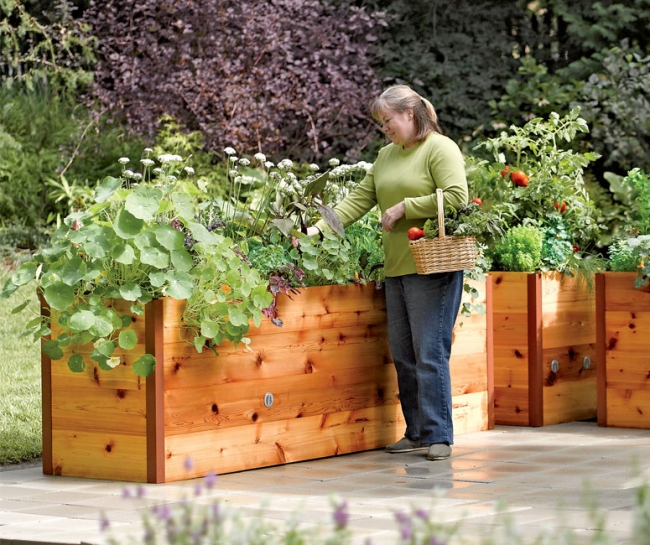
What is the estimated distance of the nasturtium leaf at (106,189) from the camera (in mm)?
4516

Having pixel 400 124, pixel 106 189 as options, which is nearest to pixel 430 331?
pixel 400 124

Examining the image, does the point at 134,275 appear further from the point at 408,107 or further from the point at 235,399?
the point at 408,107

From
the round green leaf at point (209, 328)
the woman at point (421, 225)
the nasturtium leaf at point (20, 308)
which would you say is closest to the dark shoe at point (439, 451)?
the woman at point (421, 225)

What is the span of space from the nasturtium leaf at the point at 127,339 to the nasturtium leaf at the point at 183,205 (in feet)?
1.59

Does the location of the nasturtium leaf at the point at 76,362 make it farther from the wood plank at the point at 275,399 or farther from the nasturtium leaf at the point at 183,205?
the nasturtium leaf at the point at 183,205

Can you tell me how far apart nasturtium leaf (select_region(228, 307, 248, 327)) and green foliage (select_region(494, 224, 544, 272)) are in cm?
188

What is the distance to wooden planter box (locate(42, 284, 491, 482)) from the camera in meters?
4.52

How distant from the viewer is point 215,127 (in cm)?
1026

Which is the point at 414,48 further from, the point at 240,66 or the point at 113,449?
the point at 113,449

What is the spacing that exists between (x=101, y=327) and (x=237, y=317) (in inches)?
20.3

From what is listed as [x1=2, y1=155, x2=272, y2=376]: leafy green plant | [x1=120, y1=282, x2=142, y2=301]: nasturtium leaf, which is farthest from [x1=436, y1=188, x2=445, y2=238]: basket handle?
[x1=120, y1=282, x2=142, y2=301]: nasturtium leaf

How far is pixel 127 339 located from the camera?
440cm

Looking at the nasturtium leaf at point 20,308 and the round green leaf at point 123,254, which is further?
the nasturtium leaf at point 20,308

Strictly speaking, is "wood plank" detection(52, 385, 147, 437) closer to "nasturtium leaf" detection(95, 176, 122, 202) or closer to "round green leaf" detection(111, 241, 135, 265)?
"round green leaf" detection(111, 241, 135, 265)
